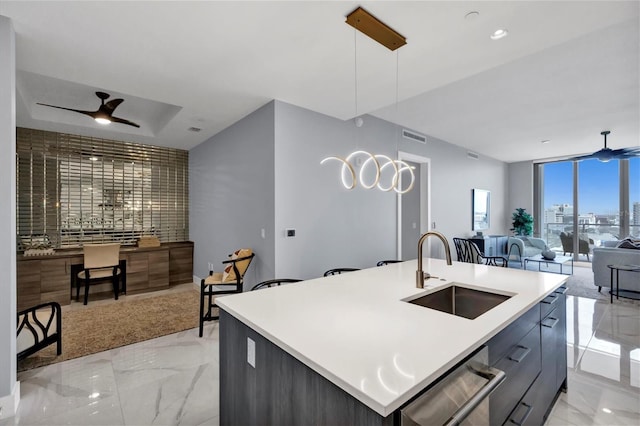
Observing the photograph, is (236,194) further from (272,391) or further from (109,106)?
(272,391)

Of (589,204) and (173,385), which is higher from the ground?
(589,204)

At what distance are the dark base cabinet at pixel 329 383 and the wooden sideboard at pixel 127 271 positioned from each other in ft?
14.2

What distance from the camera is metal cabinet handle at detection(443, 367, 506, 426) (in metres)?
0.94

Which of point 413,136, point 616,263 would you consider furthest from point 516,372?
point 616,263

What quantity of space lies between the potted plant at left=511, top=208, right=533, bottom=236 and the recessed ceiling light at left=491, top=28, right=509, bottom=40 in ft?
23.1

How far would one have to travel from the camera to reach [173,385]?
2.43 metres

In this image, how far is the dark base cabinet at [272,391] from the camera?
942 mm

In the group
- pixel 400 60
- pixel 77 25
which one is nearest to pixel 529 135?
pixel 400 60

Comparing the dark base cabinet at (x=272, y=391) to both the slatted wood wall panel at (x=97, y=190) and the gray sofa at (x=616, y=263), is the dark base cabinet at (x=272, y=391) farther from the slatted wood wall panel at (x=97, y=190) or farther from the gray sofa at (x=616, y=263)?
the gray sofa at (x=616, y=263)

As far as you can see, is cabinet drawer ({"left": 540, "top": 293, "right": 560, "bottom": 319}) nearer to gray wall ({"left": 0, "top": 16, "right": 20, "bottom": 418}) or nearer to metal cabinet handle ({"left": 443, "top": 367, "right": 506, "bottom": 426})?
metal cabinet handle ({"left": 443, "top": 367, "right": 506, "bottom": 426})

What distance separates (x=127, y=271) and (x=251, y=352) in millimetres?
4682

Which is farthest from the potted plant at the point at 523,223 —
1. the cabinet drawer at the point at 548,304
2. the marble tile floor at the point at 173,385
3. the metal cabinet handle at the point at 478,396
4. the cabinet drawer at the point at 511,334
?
the metal cabinet handle at the point at 478,396

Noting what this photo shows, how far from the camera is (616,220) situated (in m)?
7.26

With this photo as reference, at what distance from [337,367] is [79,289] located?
5.61 metres
